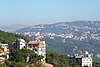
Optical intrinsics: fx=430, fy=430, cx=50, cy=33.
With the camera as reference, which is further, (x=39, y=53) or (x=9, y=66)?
(x=39, y=53)

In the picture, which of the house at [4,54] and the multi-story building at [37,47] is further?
the multi-story building at [37,47]

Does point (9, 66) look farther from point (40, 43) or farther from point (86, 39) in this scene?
point (86, 39)

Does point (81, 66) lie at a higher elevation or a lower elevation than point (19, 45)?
lower

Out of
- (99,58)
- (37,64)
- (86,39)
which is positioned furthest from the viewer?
(86,39)

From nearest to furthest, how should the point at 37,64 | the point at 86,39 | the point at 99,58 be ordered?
the point at 37,64 → the point at 99,58 → the point at 86,39

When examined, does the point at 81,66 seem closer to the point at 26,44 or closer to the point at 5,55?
the point at 26,44

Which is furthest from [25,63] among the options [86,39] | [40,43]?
[86,39]

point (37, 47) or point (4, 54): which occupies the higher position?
point (37, 47)

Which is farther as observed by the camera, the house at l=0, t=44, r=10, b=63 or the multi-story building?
the multi-story building

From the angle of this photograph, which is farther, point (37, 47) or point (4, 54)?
point (37, 47)
